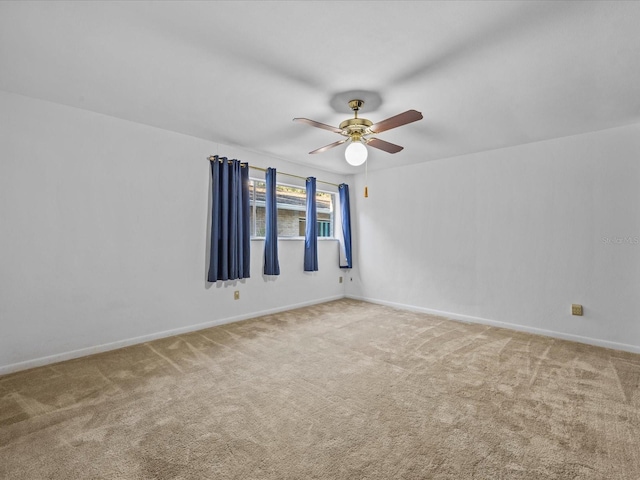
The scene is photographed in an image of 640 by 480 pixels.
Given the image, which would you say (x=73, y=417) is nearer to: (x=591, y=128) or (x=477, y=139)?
(x=477, y=139)

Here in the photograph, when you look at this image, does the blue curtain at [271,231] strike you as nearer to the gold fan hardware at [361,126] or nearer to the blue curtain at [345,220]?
the blue curtain at [345,220]

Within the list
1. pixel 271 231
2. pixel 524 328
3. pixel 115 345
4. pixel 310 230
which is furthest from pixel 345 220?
pixel 115 345

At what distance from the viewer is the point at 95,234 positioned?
3059 mm

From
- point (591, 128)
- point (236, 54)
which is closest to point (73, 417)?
point (236, 54)

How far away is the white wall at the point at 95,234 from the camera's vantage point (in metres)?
2.66

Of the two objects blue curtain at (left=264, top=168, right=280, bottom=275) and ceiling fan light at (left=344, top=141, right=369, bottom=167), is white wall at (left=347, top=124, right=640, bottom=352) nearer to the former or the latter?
blue curtain at (left=264, top=168, right=280, bottom=275)

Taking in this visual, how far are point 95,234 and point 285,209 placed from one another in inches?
103

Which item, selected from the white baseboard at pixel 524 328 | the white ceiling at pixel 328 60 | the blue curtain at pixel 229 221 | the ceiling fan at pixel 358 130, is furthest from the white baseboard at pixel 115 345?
the ceiling fan at pixel 358 130

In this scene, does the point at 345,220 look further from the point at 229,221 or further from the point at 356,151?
the point at 356,151

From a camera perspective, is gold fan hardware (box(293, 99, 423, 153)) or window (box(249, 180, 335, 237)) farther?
window (box(249, 180, 335, 237))

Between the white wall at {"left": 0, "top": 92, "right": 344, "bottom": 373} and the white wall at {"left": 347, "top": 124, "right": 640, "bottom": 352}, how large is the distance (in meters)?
2.82

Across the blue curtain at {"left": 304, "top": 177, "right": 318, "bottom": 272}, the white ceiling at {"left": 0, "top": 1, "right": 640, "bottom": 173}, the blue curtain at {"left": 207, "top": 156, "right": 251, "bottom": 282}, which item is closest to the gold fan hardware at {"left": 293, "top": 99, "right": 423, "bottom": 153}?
the white ceiling at {"left": 0, "top": 1, "right": 640, "bottom": 173}

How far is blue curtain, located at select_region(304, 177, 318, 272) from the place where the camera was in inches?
198

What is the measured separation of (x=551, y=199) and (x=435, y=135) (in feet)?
5.32
